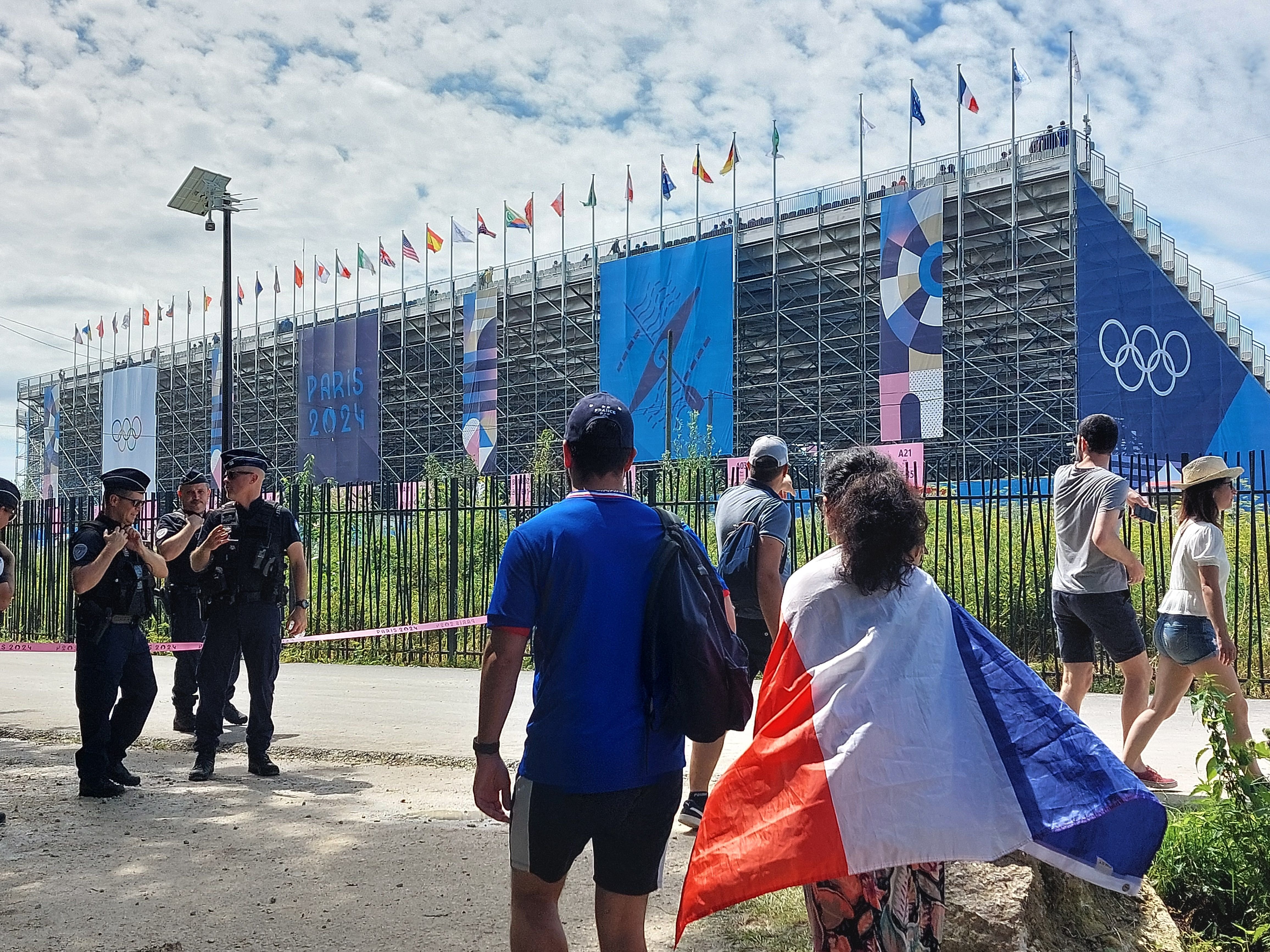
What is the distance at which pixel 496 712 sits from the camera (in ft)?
9.02

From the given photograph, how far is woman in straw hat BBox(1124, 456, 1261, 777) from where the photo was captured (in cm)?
501

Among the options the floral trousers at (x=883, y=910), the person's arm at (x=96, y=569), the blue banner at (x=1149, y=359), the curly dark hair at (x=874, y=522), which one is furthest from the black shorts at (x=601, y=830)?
the blue banner at (x=1149, y=359)

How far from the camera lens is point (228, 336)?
14641 millimetres

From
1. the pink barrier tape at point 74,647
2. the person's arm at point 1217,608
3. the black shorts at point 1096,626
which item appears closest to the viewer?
the person's arm at point 1217,608

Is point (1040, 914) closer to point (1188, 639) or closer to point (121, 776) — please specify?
point (1188, 639)

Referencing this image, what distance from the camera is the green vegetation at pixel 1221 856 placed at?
355 centimetres

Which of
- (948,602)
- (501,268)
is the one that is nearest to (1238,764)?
(948,602)

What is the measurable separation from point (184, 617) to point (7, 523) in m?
2.64

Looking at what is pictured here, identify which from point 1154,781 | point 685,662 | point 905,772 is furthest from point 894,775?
point 1154,781

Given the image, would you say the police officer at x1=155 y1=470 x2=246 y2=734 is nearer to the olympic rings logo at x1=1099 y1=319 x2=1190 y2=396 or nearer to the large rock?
the large rock

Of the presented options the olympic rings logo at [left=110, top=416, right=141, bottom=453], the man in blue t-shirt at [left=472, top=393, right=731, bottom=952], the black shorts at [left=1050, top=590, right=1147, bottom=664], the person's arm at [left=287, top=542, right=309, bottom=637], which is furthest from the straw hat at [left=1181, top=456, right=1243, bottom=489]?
the olympic rings logo at [left=110, top=416, right=141, bottom=453]

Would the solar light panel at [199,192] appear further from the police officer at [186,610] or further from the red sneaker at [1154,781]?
the red sneaker at [1154,781]

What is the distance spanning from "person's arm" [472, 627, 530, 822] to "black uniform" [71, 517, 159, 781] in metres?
3.78

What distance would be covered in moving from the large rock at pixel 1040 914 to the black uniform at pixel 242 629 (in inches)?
168
